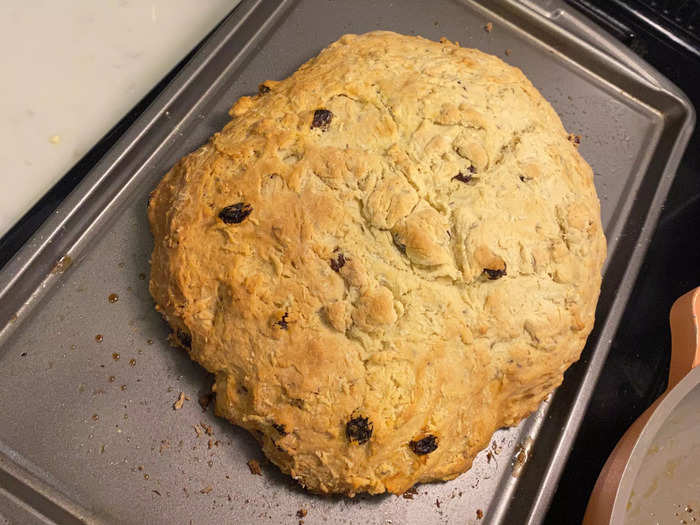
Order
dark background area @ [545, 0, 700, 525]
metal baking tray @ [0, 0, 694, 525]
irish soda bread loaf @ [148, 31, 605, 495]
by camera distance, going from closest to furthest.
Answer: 1. irish soda bread loaf @ [148, 31, 605, 495]
2. metal baking tray @ [0, 0, 694, 525]
3. dark background area @ [545, 0, 700, 525]

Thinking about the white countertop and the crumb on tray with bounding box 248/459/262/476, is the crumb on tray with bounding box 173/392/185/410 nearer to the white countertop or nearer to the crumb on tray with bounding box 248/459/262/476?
the crumb on tray with bounding box 248/459/262/476

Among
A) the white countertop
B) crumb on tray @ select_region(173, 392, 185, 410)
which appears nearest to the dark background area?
crumb on tray @ select_region(173, 392, 185, 410)

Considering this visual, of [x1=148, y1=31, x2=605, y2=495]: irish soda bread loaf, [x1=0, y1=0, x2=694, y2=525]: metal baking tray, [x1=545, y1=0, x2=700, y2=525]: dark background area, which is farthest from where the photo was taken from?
[x1=545, y1=0, x2=700, y2=525]: dark background area

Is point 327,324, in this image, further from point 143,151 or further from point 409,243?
point 143,151

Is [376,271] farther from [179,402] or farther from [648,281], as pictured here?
[648,281]

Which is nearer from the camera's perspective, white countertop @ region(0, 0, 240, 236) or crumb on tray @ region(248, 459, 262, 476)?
crumb on tray @ region(248, 459, 262, 476)

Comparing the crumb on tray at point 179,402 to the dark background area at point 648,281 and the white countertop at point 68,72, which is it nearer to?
the white countertop at point 68,72

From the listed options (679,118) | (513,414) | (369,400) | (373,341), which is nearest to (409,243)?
(373,341)
